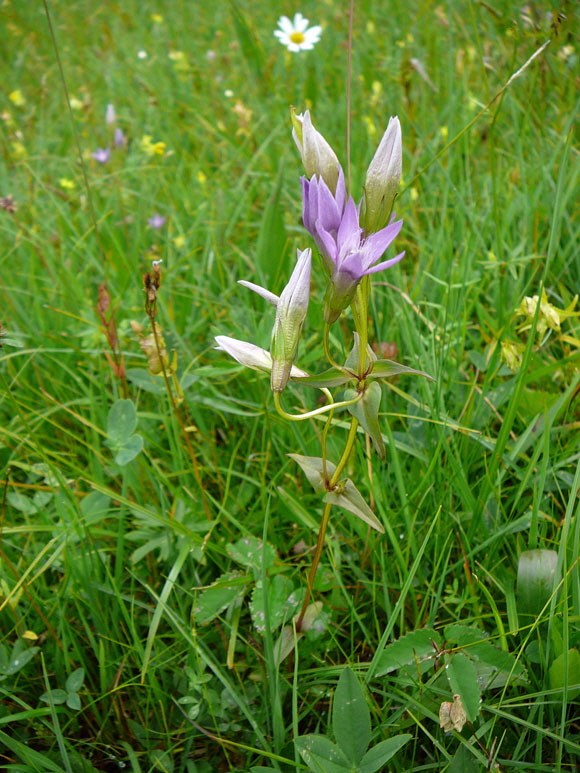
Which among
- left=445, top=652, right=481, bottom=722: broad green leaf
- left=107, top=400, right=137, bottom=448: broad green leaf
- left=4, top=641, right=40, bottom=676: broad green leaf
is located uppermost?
left=107, top=400, right=137, bottom=448: broad green leaf

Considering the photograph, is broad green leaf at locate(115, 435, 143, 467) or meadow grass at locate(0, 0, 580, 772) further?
broad green leaf at locate(115, 435, 143, 467)

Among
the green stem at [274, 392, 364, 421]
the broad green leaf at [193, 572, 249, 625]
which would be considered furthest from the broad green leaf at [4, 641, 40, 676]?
the green stem at [274, 392, 364, 421]

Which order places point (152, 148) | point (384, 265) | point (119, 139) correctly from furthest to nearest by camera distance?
point (119, 139), point (152, 148), point (384, 265)

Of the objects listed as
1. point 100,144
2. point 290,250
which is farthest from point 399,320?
point 100,144

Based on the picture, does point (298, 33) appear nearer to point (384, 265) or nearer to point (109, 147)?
point (109, 147)

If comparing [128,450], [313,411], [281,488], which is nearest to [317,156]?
[313,411]

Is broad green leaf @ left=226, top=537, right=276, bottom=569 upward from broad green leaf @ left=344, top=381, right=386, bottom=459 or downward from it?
downward

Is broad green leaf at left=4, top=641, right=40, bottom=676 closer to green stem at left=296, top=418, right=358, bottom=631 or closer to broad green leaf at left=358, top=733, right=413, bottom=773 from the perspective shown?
green stem at left=296, top=418, right=358, bottom=631
